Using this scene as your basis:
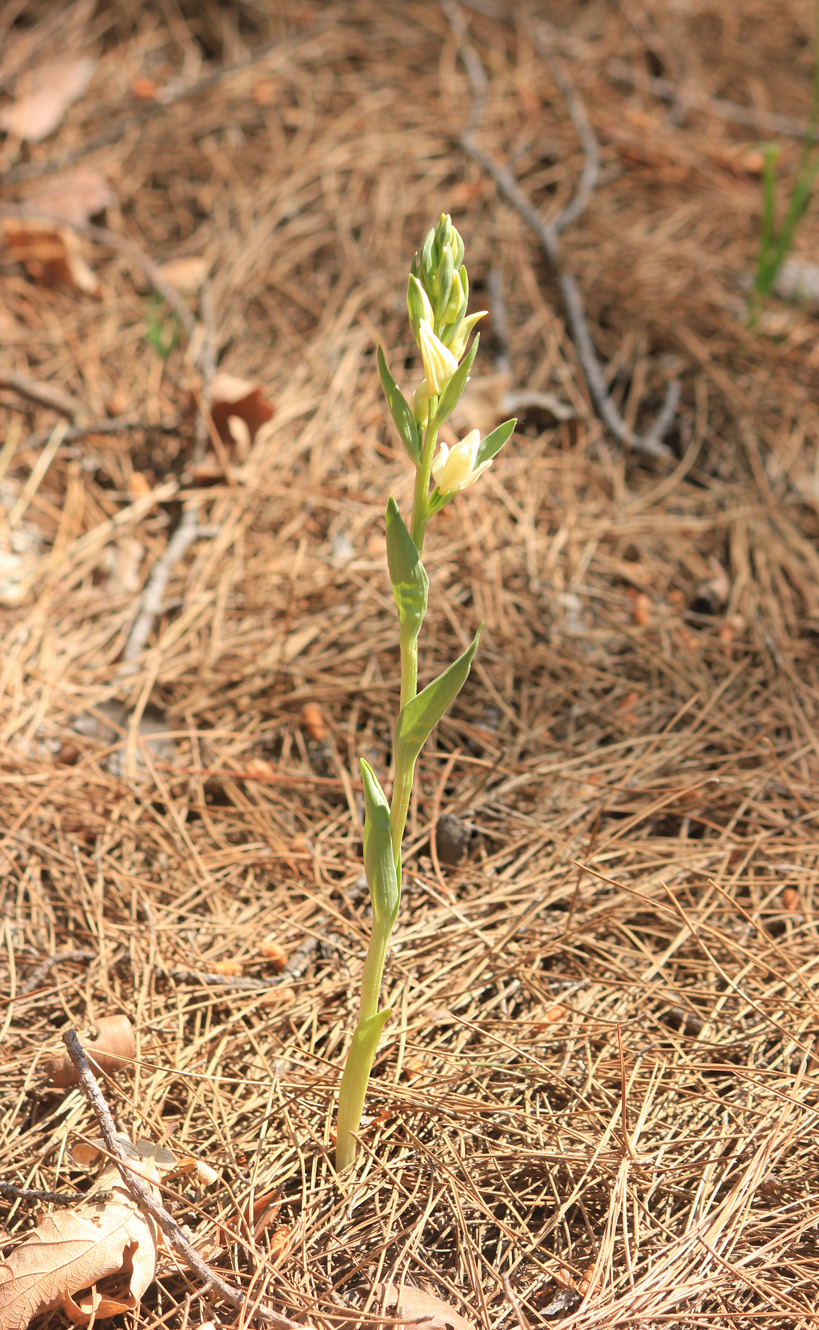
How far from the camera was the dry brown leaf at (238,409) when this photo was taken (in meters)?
2.17

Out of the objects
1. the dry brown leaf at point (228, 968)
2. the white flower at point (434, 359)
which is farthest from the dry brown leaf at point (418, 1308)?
the white flower at point (434, 359)

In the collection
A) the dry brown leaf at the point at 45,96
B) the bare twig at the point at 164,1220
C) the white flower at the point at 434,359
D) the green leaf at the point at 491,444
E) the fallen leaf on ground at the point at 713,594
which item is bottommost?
the fallen leaf on ground at the point at 713,594

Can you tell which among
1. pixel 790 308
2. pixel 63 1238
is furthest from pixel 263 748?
pixel 790 308

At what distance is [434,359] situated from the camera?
99 centimetres

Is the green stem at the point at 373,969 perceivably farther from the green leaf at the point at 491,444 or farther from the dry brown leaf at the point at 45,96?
the dry brown leaf at the point at 45,96

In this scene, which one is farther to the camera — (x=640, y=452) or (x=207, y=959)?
(x=640, y=452)

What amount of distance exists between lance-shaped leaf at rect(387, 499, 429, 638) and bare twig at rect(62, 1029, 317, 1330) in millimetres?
690

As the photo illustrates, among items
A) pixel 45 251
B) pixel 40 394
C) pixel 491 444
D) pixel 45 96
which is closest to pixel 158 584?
pixel 40 394

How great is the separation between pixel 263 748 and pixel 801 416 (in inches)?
62.6

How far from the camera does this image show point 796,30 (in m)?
3.45

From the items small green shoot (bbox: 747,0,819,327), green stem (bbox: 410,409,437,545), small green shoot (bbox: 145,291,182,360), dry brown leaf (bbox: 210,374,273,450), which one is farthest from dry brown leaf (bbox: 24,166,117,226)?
green stem (bbox: 410,409,437,545)

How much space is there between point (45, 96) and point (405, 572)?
2769 mm

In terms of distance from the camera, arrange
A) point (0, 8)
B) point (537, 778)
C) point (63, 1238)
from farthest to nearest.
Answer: point (0, 8)
point (537, 778)
point (63, 1238)

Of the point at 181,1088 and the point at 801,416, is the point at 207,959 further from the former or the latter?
the point at 801,416
